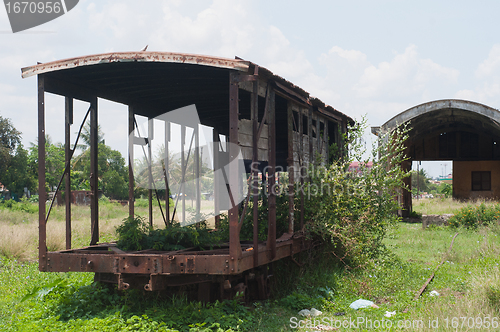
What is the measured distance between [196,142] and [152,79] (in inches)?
97.5

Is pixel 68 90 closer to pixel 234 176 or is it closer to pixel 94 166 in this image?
pixel 94 166

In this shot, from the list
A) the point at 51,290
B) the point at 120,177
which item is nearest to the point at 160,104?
the point at 51,290

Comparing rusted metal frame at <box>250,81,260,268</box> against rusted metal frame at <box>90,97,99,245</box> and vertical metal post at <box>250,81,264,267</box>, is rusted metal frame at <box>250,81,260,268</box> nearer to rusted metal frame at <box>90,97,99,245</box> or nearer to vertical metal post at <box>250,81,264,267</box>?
vertical metal post at <box>250,81,264,267</box>

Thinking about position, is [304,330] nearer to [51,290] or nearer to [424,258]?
[51,290]

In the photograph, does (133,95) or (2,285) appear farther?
(133,95)

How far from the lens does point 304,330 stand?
19.1ft

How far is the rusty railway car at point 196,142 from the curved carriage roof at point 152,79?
2 cm

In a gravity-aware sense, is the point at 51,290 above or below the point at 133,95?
below

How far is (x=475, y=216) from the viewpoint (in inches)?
634

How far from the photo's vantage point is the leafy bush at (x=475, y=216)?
621 inches

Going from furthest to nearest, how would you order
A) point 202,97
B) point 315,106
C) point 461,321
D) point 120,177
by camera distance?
1. point 120,177
2. point 315,106
3. point 202,97
4. point 461,321

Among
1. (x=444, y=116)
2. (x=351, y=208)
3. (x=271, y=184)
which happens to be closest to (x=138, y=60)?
(x=271, y=184)

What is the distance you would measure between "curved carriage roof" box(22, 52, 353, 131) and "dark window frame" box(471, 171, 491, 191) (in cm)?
2085

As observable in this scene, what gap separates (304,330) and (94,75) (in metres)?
5.35
